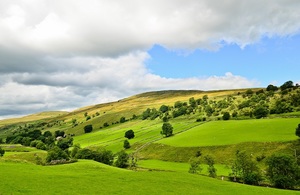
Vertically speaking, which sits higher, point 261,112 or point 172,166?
point 261,112

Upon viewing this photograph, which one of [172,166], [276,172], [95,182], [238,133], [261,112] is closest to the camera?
[95,182]

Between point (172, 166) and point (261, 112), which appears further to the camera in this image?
point (261, 112)

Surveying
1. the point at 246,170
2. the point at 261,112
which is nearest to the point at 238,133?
the point at 261,112

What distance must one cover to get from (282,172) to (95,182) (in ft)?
181

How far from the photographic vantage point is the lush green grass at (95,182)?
134ft

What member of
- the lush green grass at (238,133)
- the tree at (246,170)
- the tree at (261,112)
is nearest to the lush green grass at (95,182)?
the tree at (246,170)

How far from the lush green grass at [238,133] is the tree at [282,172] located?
3358cm

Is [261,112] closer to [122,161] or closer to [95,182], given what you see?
[122,161]

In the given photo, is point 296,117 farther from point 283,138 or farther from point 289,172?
point 289,172

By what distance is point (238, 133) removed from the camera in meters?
135

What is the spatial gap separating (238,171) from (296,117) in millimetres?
71706

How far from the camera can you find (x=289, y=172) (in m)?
79.8

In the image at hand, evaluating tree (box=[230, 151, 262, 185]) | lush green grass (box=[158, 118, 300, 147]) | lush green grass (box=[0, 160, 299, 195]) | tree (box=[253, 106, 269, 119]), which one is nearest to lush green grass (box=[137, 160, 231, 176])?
tree (box=[230, 151, 262, 185])

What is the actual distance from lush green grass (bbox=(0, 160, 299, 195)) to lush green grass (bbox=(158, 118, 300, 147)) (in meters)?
68.1
